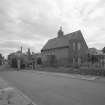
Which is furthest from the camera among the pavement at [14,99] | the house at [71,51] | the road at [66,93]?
the house at [71,51]

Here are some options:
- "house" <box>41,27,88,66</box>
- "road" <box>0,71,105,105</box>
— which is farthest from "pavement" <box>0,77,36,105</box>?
"house" <box>41,27,88,66</box>

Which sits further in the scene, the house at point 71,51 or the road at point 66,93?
the house at point 71,51

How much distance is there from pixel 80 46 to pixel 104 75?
16.1m

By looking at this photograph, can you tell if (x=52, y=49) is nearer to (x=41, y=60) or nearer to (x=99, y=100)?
(x=41, y=60)

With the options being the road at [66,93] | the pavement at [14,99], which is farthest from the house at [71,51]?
the pavement at [14,99]

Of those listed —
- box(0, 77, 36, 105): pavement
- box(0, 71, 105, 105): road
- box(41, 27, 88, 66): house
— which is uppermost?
box(41, 27, 88, 66): house

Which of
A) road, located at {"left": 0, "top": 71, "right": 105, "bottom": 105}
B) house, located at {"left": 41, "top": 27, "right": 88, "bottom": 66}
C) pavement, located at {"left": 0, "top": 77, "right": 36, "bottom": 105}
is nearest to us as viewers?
pavement, located at {"left": 0, "top": 77, "right": 36, "bottom": 105}

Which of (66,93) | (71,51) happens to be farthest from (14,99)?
(71,51)

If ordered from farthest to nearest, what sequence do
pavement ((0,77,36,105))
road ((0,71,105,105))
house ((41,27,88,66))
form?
house ((41,27,88,66)) → road ((0,71,105,105)) → pavement ((0,77,36,105))

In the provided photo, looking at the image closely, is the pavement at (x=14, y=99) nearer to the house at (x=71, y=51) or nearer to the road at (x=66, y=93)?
the road at (x=66, y=93)

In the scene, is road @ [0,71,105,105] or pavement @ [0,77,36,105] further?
road @ [0,71,105,105]

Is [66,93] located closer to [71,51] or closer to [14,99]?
[14,99]

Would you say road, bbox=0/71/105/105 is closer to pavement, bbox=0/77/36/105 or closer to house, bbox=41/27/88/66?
pavement, bbox=0/77/36/105

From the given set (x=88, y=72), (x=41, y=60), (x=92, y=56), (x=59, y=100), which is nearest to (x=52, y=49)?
(x=41, y=60)
